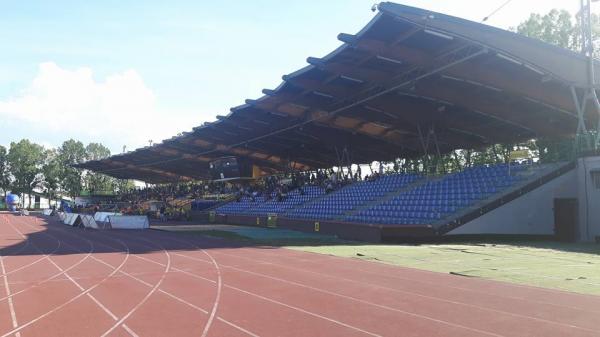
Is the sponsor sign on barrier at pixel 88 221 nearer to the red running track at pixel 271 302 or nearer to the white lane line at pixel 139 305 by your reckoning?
the red running track at pixel 271 302

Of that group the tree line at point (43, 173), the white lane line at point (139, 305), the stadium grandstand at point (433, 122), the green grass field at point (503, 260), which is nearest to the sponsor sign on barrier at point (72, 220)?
the stadium grandstand at point (433, 122)

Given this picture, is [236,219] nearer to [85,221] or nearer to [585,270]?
[85,221]

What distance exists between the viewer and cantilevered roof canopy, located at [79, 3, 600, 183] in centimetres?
2145

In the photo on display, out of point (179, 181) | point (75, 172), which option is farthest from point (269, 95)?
point (75, 172)

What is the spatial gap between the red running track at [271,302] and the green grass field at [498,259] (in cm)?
108

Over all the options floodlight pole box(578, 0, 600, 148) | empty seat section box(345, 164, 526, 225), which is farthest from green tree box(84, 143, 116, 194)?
floodlight pole box(578, 0, 600, 148)

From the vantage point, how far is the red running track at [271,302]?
7676 millimetres

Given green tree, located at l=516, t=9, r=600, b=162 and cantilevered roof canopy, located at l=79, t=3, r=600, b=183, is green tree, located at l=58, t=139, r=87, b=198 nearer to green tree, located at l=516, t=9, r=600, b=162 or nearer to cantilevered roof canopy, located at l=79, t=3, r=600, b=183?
cantilevered roof canopy, located at l=79, t=3, r=600, b=183

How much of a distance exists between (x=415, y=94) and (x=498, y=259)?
43.4 ft

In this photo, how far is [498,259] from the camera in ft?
54.1

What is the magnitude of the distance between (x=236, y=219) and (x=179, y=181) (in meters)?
49.9

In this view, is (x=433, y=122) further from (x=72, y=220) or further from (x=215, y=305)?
(x=72, y=220)

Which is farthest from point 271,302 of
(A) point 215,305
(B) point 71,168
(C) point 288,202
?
(B) point 71,168

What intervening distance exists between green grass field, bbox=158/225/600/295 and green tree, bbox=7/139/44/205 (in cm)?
11136
